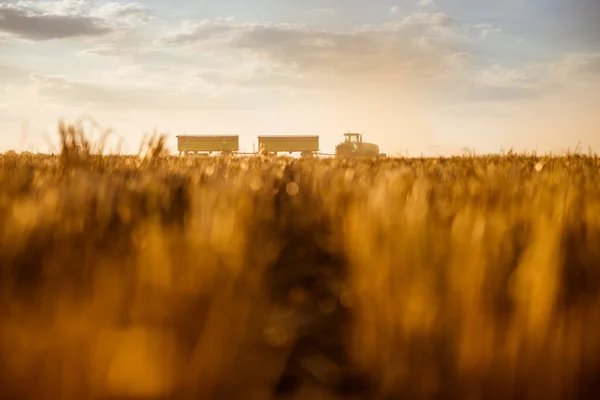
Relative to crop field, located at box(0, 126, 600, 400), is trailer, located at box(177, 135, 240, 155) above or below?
above

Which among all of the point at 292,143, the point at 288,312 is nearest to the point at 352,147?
the point at 292,143

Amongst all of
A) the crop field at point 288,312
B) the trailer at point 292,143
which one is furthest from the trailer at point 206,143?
the crop field at point 288,312

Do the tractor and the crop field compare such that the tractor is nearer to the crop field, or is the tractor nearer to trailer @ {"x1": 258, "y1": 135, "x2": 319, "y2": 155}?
trailer @ {"x1": 258, "y1": 135, "x2": 319, "y2": 155}

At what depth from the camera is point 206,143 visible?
2638 centimetres

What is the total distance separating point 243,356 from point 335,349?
0.86ft

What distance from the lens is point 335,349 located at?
3.70 feet

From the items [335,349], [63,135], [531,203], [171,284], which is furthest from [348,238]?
[63,135]

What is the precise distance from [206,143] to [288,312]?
2556cm

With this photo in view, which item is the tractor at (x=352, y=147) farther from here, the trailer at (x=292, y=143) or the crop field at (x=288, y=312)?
the crop field at (x=288, y=312)

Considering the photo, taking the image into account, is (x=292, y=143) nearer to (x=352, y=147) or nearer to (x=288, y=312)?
(x=352, y=147)

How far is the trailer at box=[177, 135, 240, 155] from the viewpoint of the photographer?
26.1m

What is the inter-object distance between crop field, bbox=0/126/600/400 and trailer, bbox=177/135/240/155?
81.4ft

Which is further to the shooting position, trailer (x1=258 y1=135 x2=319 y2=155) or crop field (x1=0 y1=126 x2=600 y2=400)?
trailer (x1=258 y1=135 x2=319 y2=155)

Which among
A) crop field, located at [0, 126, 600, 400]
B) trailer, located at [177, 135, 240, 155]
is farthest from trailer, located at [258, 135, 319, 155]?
crop field, located at [0, 126, 600, 400]
